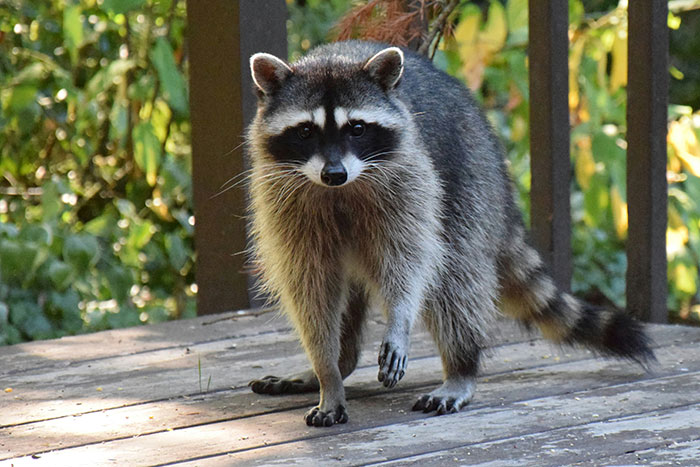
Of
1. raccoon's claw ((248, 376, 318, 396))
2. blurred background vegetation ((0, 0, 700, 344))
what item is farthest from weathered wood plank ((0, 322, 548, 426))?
blurred background vegetation ((0, 0, 700, 344))

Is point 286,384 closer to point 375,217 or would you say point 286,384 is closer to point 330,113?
point 375,217

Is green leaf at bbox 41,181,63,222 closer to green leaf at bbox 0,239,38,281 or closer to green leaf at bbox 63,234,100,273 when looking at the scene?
green leaf at bbox 63,234,100,273

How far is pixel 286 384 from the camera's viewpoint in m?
2.59

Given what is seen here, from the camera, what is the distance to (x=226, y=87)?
3193mm

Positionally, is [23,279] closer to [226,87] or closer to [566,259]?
[226,87]

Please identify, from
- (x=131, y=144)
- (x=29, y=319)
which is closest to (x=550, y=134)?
(x=29, y=319)

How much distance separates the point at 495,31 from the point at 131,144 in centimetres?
182

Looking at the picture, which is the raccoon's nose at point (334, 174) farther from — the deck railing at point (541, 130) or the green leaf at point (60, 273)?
the green leaf at point (60, 273)

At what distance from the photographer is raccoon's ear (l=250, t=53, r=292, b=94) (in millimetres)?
2418

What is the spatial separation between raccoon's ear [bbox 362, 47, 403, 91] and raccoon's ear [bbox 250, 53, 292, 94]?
0.19m

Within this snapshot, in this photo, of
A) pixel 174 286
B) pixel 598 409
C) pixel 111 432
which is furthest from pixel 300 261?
pixel 174 286

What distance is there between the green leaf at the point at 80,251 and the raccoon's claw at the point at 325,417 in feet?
5.08

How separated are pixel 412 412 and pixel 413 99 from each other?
2.53ft

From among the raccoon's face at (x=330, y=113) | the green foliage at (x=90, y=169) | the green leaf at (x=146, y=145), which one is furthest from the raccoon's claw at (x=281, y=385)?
the green leaf at (x=146, y=145)
